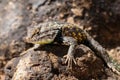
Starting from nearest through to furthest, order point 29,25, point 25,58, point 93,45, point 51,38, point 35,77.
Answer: point 35,77 → point 25,58 → point 51,38 → point 93,45 → point 29,25

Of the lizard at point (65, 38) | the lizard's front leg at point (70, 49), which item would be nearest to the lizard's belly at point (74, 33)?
the lizard at point (65, 38)

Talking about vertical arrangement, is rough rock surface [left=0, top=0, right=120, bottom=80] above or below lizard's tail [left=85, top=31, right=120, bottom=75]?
above

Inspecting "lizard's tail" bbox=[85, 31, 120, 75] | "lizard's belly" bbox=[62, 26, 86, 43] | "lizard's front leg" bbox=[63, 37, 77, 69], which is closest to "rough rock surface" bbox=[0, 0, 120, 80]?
"lizard's tail" bbox=[85, 31, 120, 75]

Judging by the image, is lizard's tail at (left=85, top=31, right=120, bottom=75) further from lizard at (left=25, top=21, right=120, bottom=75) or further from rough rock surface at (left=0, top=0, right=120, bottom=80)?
rough rock surface at (left=0, top=0, right=120, bottom=80)

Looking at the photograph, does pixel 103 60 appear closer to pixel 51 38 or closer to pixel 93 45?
pixel 93 45

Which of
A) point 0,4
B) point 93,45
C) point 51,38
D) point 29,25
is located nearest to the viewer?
point 51,38

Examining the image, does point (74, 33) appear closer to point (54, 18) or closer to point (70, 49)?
point (70, 49)

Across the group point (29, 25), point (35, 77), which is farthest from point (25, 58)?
point (29, 25)
